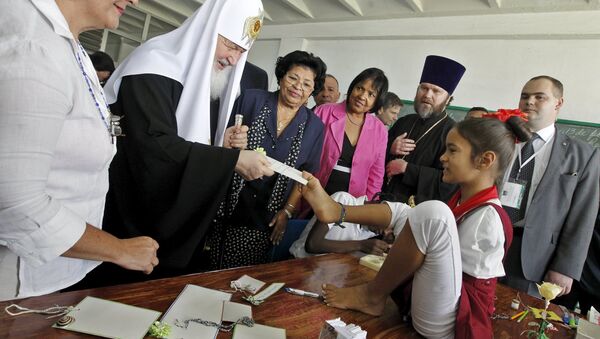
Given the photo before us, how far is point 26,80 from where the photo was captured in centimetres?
75

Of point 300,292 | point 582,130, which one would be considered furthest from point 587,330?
point 582,130

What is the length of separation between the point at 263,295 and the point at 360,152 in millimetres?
1877

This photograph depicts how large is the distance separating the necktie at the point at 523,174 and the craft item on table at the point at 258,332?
90.3 inches

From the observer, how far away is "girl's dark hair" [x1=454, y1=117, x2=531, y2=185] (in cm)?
155

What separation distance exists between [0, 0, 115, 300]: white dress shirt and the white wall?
5887 mm

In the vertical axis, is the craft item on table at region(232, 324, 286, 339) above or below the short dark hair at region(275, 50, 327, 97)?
below

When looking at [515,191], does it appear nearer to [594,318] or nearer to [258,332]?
[594,318]

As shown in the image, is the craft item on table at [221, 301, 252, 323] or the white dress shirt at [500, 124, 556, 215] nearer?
the craft item on table at [221, 301, 252, 323]

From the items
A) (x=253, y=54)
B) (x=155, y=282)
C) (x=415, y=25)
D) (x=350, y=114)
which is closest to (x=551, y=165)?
(x=350, y=114)

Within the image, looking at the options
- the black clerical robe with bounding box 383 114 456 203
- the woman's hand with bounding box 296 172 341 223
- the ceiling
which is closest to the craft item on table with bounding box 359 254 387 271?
the woman's hand with bounding box 296 172 341 223

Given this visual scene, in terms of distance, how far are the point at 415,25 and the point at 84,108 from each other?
6730mm

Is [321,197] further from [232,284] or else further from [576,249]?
[576,249]

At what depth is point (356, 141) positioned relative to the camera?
9.70 feet

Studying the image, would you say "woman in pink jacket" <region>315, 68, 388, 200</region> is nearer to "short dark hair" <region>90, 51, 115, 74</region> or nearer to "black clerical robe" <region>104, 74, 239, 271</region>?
"black clerical robe" <region>104, 74, 239, 271</region>
